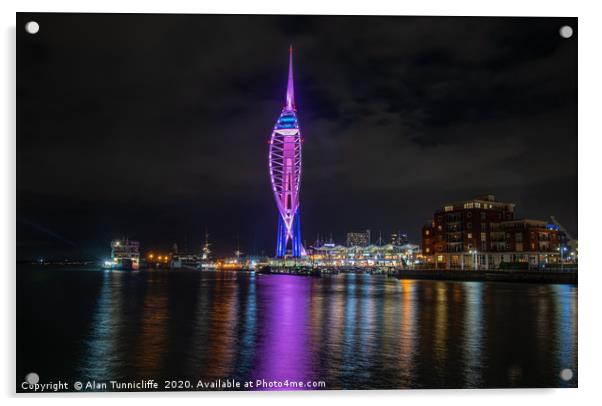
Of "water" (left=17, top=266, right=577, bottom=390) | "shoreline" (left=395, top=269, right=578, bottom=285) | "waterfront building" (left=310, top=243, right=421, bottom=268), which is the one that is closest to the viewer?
"water" (left=17, top=266, right=577, bottom=390)

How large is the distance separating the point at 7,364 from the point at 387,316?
29.3 ft

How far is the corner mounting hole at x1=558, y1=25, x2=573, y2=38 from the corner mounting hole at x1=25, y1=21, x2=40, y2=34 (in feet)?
21.0

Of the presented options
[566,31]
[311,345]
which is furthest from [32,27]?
[566,31]

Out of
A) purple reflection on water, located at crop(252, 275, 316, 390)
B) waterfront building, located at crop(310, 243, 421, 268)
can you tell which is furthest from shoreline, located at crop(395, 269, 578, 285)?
waterfront building, located at crop(310, 243, 421, 268)

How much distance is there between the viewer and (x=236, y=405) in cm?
673

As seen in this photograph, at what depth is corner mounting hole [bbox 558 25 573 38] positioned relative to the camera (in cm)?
750

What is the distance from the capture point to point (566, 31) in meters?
7.51

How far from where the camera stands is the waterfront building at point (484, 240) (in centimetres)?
3759

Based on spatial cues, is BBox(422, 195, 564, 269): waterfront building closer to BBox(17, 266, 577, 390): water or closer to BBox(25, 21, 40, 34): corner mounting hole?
BBox(17, 266, 577, 390): water

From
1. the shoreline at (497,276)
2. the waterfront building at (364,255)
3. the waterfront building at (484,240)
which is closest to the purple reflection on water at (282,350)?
the shoreline at (497,276)

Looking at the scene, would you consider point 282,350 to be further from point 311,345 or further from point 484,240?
point 484,240

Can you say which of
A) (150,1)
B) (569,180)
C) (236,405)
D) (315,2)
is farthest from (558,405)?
(150,1)

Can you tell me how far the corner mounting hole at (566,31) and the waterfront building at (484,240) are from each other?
29.0 metres
